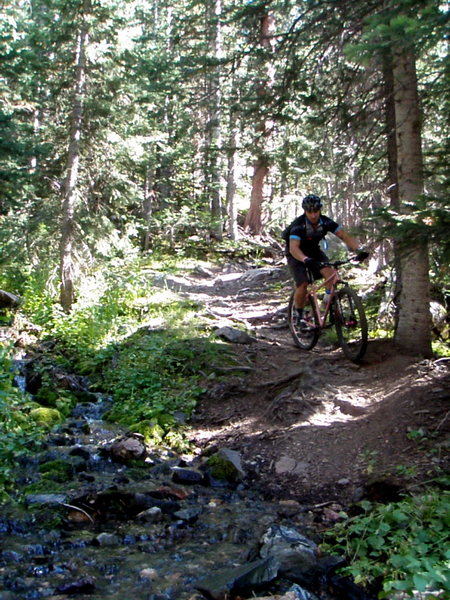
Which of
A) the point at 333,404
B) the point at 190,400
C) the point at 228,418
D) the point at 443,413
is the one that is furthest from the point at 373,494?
the point at 190,400

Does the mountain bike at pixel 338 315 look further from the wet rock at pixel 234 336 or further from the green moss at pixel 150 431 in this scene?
the green moss at pixel 150 431

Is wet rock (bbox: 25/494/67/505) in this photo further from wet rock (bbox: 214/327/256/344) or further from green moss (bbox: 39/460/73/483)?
wet rock (bbox: 214/327/256/344)

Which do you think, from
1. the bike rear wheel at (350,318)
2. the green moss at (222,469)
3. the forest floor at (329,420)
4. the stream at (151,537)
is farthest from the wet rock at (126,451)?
the bike rear wheel at (350,318)

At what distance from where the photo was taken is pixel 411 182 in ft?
23.7

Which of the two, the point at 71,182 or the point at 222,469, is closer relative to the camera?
the point at 222,469

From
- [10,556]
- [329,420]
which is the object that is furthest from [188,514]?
[329,420]

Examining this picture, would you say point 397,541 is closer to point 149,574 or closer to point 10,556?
point 149,574

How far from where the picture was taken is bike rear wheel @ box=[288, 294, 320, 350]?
9.15 m

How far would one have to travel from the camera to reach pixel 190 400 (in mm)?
8406

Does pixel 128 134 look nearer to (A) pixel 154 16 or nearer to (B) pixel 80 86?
(B) pixel 80 86

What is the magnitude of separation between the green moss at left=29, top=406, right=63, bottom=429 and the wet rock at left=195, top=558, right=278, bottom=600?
449cm

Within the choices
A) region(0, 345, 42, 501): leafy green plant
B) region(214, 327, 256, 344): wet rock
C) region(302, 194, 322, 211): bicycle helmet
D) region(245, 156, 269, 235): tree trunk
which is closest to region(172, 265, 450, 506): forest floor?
region(214, 327, 256, 344): wet rock

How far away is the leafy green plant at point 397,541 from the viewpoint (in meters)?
3.49

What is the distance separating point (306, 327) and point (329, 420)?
2723 mm
